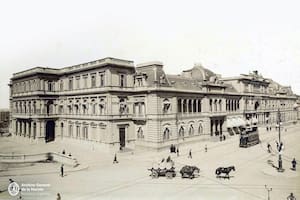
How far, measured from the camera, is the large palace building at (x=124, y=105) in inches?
1597

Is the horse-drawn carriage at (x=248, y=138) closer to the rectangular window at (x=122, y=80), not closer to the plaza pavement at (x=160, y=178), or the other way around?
the plaza pavement at (x=160, y=178)

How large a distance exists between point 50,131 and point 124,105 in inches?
667

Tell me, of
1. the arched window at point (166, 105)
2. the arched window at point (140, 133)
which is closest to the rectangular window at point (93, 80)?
the arched window at point (140, 133)

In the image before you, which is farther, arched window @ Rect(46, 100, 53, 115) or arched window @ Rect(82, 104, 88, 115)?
arched window @ Rect(46, 100, 53, 115)

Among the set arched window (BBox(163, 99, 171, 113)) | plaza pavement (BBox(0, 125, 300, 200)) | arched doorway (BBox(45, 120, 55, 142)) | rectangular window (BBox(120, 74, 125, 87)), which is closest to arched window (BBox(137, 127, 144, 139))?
plaza pavement (BBox(0, 125, 300, 200))

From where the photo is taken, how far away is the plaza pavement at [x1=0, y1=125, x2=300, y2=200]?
21.3 m

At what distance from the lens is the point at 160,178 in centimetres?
2564

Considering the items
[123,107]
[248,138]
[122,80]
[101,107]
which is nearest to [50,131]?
[101,107]

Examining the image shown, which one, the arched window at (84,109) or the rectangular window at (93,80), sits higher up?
the rectangular window at (93,80)

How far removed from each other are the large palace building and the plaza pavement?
4.65 metres

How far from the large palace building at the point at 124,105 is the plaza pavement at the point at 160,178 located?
4646 mm

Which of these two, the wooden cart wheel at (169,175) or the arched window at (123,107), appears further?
the arched window at (123,107)

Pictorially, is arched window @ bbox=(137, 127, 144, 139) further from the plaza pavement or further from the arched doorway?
the arched doorway

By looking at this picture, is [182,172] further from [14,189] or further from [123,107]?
[123,107]
